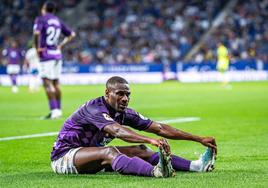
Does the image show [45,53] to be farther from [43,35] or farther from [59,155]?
[59,155]

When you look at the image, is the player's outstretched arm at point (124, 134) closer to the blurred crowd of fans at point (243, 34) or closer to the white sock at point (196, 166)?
the white sock at point (196, 166)

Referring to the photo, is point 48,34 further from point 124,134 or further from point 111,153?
point 124,134

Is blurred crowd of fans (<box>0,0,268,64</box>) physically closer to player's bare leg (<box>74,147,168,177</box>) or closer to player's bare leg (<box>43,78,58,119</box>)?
player's bare leg (<box>43,78,58,119</box>)

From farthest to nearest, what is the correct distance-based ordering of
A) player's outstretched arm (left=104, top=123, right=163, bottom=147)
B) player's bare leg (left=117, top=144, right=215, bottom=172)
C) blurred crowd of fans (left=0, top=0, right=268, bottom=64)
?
blurred crowd of fans (left=0, top=0, right=268, bottom=64) → player's bare leg (left=117, top=144, right=215, bottom=172) → player's outstretched arm (left=104, top=123, right=163, bottom=147)

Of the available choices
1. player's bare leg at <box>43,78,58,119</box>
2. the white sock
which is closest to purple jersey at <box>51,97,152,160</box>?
the white sock

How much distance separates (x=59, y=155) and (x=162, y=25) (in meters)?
35.5

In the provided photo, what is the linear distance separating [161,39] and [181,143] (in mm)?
30929

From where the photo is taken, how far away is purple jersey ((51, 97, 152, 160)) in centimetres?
811

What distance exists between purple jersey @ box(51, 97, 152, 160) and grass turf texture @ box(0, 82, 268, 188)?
0.37 m

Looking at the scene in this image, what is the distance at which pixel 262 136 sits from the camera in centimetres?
1295

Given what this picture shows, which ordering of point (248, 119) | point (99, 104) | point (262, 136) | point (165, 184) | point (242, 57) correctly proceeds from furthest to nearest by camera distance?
point (242, 57) < point (248, 119) < point (262, 136) < point (99, 104) < point (165, 184)

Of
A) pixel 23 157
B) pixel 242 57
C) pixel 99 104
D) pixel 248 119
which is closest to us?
pixel 99 104

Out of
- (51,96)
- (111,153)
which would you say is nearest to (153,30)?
(51,96)

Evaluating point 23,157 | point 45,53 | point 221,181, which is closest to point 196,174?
point 221,181
